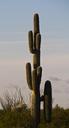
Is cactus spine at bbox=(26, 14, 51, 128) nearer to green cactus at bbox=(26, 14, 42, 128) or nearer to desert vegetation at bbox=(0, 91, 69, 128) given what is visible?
green cactus at bbox=(26, 14, 42, 128)

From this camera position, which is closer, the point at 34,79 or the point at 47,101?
the point at 47,101

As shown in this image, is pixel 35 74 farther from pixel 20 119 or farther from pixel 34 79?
pixel 20 119

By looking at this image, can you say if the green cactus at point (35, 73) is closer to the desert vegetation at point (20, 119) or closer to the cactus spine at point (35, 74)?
the cactus spine at point (35, 74)

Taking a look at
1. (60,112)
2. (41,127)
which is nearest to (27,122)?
(41,127)

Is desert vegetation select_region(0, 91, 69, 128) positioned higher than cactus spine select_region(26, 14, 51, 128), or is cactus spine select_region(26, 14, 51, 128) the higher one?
cactus spine select_region(26, 14, 51, 128)

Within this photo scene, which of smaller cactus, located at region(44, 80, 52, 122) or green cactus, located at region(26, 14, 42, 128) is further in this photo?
green cactus, located at region(26, 14, 42, 128)

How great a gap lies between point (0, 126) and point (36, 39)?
38.6ft

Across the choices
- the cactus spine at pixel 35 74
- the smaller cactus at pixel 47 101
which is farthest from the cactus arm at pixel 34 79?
the smaller cactus at pixel 47 101

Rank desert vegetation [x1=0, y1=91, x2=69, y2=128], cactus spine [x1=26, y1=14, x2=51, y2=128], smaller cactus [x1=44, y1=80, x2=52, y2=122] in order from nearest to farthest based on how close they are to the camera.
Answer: smaller cactus [x1=44, y1=80, x2=52, y2=122], cactus spine [x1=26, y1=14, x2=51, y2=128], desert vegetation [x1=0, y1=91, x2=69, y2=128]

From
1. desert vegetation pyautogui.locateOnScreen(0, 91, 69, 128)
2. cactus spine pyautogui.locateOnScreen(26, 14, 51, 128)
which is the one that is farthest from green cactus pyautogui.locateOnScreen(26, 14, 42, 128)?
desert vegetation pyautogui.locateOnScreen(0, 91, 69, 128)

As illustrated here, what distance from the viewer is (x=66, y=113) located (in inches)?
1655

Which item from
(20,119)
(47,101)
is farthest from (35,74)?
(20,119)

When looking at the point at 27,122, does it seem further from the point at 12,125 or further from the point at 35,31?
the point at 35,31

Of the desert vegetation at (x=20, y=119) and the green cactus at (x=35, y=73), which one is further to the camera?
the desert vegetation at (x=20, y=119)
